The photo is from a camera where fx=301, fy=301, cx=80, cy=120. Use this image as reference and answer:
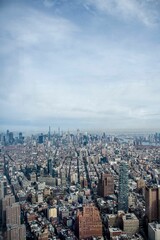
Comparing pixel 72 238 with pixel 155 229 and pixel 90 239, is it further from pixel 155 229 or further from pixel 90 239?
pixel 155 229

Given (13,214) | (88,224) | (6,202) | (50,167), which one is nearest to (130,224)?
(88,224)

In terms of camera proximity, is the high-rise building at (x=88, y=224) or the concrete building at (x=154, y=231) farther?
the high-rise building at (x=88, y=224)

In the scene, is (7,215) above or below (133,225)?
above

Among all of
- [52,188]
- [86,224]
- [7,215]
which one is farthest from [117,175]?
[7,215]

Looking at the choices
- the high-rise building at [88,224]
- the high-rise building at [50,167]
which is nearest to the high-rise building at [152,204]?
the high-rise building at [88,224]

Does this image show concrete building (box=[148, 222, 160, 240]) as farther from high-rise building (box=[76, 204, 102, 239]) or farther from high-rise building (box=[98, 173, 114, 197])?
high-rise building (box=[98, 173, 114, 197])

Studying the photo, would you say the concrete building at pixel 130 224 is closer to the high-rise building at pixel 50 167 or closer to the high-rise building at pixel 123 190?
the high-rise building at pixel 123 190
